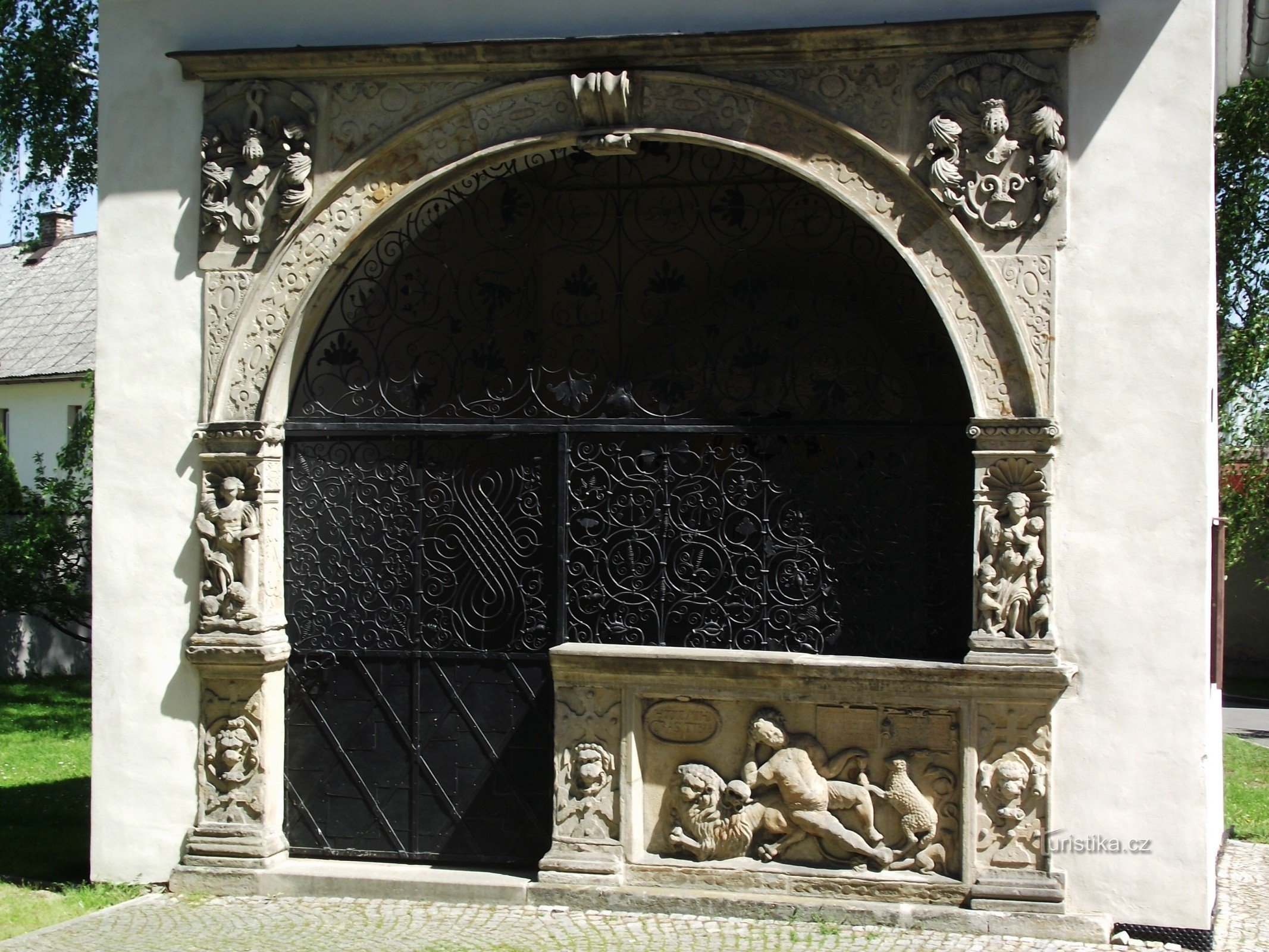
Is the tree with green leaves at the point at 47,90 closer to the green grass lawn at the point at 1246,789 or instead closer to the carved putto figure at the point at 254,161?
the carved putto figure at the point at 254,161

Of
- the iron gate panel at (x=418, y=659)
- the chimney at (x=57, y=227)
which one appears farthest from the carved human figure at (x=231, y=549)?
the chimney at (x=57, y=227)

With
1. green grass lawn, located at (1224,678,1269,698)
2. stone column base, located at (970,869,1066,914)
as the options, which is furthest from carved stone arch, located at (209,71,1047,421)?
green grass lawn, located at (1224,678,1269,698)

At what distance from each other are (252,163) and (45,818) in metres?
4.48

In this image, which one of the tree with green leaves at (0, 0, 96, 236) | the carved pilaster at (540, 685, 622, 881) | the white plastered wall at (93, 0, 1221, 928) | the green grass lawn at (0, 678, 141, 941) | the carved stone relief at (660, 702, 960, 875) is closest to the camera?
the white plastered wall at (93, 0, 1221, 928)

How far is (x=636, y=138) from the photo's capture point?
255 inches

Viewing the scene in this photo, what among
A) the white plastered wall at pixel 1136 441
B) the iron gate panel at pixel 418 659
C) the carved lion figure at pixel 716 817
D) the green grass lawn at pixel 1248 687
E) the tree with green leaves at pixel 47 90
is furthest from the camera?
the green grass lawn at pixel 1248 687

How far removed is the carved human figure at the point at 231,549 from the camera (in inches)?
264

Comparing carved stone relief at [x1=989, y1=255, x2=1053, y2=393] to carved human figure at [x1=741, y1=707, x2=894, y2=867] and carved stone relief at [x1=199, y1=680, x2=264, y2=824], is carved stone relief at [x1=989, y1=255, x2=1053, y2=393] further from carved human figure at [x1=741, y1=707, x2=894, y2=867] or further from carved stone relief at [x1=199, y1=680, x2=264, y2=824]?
carved stone relief at [x1=199, y1=680, x2=264, y2=824]

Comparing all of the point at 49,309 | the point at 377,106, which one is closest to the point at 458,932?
the point at 377,106

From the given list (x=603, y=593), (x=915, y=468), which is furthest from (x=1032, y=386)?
(x=603, y=593)

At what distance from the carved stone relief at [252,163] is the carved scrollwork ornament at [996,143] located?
2955 mm

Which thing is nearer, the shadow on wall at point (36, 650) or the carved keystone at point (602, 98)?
the carved keystone at point (602, 98)

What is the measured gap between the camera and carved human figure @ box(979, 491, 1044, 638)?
5969 mm

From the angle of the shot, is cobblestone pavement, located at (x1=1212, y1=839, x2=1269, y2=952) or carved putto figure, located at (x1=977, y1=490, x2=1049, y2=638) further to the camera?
cobblestone pavement, located at (x1=1212, y1=839, x2=1269, y2=952)
